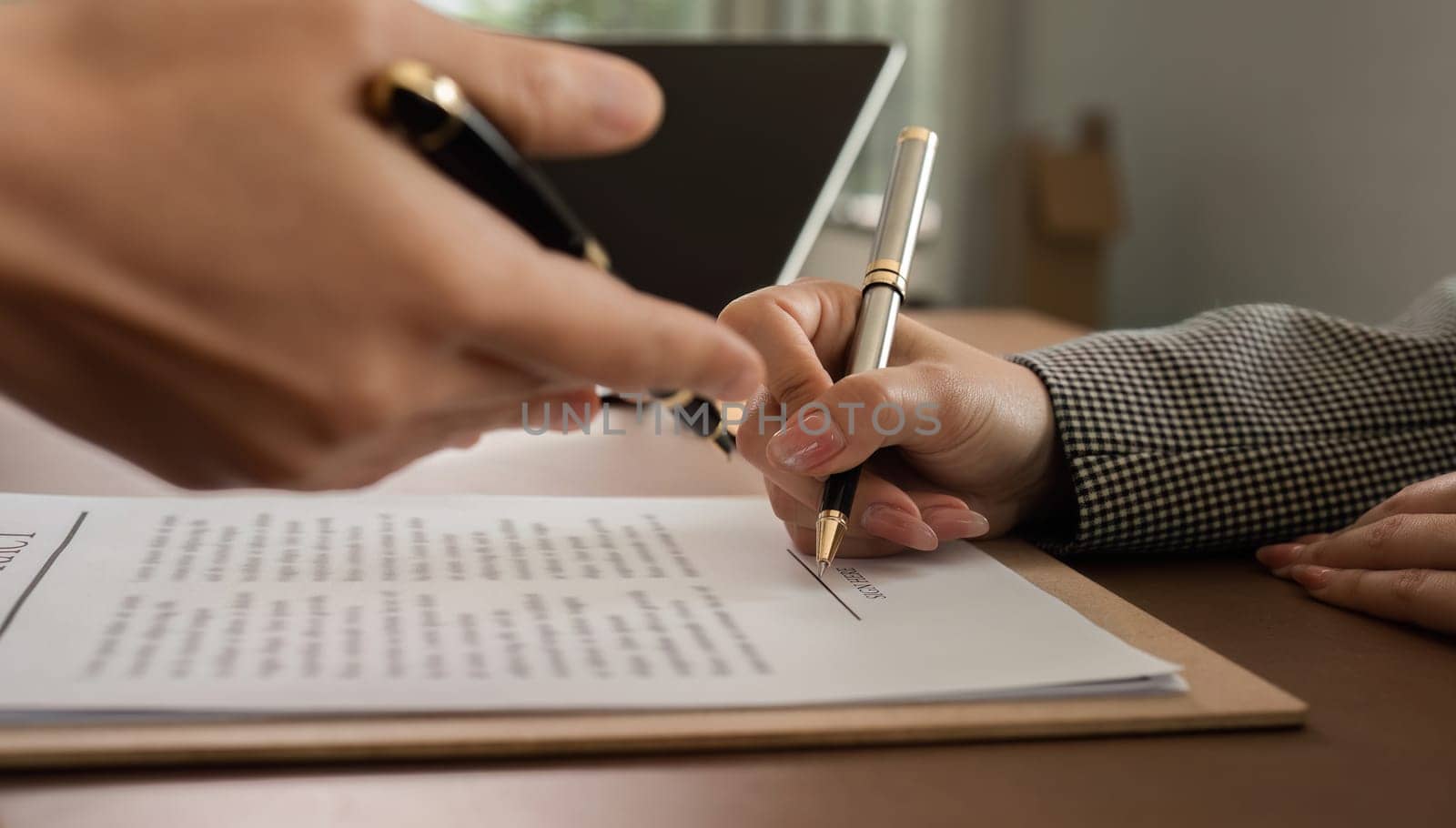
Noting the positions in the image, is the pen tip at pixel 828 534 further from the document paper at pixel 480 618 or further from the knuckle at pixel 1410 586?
the knuckle at pixel 1410 586

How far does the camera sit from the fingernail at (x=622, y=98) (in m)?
0.37

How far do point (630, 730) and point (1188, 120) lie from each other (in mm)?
2326

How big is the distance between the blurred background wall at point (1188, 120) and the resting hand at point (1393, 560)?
138cm

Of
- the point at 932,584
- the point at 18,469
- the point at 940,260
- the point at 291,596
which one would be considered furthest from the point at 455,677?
the point at 940,260

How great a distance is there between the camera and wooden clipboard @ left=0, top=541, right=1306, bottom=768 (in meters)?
0.37

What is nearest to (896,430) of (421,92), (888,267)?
(888,267)

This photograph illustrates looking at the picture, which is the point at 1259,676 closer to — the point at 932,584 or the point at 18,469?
the point at 932,584

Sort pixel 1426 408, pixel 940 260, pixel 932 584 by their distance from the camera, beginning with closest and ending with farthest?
1. pixel 932 584
2. pixel 1426 408
3. pixel 940 260

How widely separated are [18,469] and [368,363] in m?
0.56

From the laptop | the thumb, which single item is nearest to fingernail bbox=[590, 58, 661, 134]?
the thumb

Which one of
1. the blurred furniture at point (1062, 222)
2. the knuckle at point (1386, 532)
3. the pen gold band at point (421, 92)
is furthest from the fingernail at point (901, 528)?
the blurred furniture at point (1062, 222)

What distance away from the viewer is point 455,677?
16.6 inches

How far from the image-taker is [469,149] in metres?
0.35

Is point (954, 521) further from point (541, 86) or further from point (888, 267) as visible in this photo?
point (541, 86)
